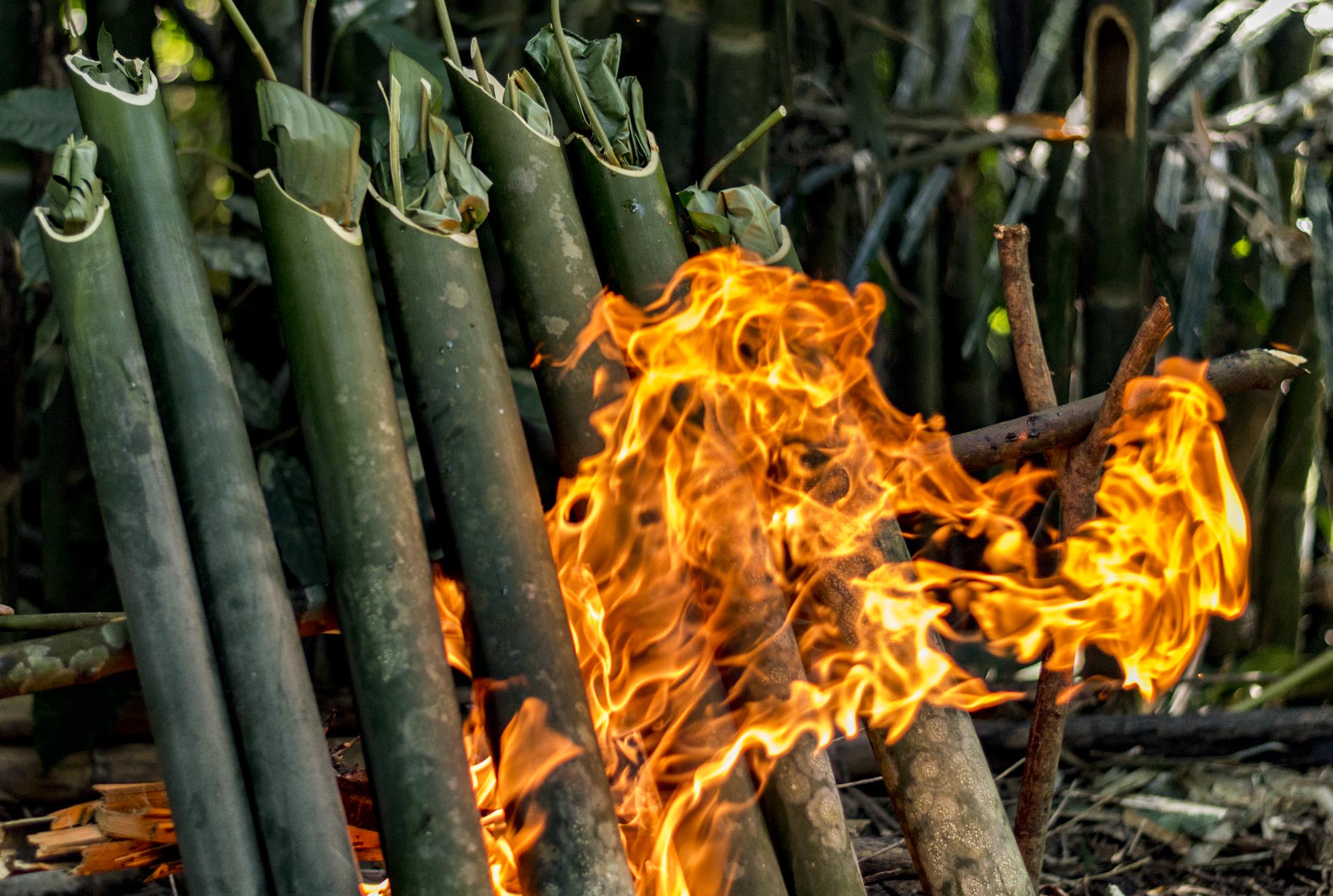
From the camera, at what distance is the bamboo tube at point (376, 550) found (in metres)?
1.40

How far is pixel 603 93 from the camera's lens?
1.74m

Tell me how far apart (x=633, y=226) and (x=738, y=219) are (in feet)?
0.52

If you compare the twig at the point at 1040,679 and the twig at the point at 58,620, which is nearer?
the twig at the point at 58,620

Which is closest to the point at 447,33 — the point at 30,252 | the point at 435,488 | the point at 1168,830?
the point at 435,488

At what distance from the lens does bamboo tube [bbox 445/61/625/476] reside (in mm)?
1640

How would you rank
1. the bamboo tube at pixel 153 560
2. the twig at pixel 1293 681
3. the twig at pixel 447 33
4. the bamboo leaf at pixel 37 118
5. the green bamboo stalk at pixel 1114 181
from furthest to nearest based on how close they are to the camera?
the twig at pixel 1293 681 < the green bamboo stalk at pixel 1114 181 < the bamboo leaf at pixel 37 118 < the twig at pixel 447 33 < the bamboo tube at pixel 153 560

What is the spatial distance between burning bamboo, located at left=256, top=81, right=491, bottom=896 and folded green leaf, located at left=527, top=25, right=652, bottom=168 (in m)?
0.35

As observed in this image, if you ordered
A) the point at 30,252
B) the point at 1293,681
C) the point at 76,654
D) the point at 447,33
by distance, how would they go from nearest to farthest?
the point at 76,654 < the point at 447,33 < the point at 30,252 < the point at 1293,681

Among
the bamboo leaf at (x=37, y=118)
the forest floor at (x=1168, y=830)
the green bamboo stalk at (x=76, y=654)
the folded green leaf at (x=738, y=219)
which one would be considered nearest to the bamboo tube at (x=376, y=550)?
the green bamboo stalk at (x=76, y=654)

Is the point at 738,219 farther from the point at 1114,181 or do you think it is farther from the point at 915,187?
the point at 915,187

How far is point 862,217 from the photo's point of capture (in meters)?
3.14

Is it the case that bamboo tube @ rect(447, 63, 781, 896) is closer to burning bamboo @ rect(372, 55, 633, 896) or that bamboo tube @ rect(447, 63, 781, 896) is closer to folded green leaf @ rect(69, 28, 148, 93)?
burning bamboo @ rect(372, 55, 633, 896)

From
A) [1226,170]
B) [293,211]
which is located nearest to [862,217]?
[1226,170]

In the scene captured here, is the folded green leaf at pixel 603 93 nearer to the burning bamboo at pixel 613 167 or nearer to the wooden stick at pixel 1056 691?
the burning bamboo at pixel 613 167
